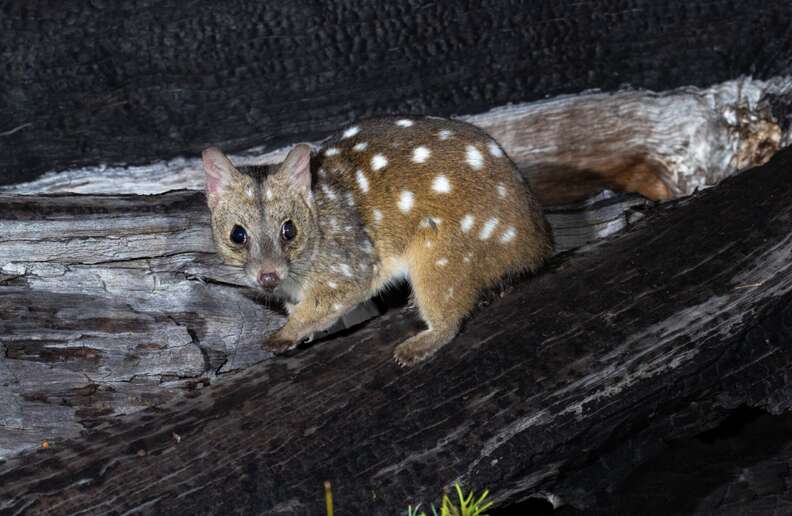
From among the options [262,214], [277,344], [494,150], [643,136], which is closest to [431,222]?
[494,150]

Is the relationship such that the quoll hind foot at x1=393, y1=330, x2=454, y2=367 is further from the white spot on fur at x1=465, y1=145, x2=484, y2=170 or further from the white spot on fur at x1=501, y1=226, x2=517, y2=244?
the white spot on fur at x1=465, y1=145, x2=484, y2=170

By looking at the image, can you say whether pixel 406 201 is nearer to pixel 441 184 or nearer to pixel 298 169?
pixel 441 184

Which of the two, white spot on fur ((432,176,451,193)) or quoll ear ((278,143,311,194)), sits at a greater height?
quoll ear ((278,143,311,194))

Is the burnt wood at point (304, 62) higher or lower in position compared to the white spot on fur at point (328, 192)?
higher

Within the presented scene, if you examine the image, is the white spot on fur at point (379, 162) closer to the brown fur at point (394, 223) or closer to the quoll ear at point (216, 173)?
the brown fur at point (394, 223)

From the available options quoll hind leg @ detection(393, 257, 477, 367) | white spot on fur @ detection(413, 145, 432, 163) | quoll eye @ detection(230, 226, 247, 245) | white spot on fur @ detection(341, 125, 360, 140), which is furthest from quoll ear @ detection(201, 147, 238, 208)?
→ quoll hind leg @ detection(393, 257, 477, 367)

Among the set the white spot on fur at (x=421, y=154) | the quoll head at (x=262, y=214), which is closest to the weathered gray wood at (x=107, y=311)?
the quoll head at (x=262, y=214)
